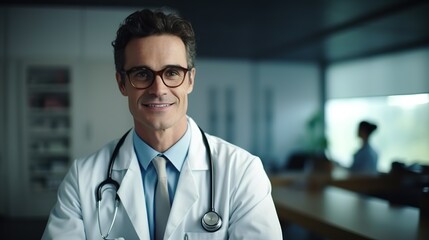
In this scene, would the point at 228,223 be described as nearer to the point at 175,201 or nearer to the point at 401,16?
the point at 175,201

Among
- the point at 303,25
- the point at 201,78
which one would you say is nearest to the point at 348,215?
the point at 201,78

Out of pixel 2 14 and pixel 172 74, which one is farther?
pixel 2 14

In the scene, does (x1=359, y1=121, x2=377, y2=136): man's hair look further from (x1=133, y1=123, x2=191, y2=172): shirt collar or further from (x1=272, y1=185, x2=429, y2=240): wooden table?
(x1=133, y1=123, x2=191, y2=172): shirt collar

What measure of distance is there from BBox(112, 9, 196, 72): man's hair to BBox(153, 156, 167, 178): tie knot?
0.89 ft

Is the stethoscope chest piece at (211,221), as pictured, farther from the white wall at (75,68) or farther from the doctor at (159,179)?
the white wall at (75,68)

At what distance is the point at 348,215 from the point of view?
1.96 m

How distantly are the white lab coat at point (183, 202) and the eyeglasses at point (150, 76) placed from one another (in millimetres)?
211

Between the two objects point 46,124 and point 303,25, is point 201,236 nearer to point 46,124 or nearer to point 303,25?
point 46,124

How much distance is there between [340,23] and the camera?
3725 mm

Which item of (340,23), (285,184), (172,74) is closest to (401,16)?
(340,23)

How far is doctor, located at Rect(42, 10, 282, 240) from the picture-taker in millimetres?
1135

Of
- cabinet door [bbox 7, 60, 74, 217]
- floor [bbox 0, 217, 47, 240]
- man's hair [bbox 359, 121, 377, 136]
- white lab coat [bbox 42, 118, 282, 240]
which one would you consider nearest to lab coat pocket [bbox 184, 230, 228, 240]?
white lab coat [bbox 42, 118, 282, 240]

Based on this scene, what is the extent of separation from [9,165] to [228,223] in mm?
1490

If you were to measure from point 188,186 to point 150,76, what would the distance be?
31cm
